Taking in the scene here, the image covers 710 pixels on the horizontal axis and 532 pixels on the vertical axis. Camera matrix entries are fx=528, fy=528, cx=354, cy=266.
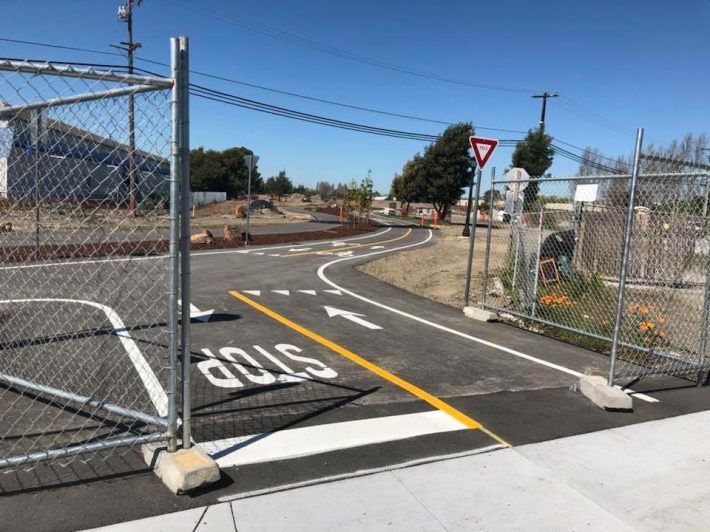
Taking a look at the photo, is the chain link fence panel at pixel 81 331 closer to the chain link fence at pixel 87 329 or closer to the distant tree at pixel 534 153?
the chain link fence at pixel 87 329

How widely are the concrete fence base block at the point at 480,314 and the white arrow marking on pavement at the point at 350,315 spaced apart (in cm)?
193

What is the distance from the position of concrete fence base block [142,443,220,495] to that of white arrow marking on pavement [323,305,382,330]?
4.80 m

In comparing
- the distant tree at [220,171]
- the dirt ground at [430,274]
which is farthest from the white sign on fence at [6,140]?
the distant tree at [220,171]

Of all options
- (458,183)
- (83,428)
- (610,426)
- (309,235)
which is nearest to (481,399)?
(610,426)

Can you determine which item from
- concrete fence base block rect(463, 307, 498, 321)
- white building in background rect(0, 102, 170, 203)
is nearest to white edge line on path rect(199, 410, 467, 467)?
white building in background rect(0, 102, 170, 203)

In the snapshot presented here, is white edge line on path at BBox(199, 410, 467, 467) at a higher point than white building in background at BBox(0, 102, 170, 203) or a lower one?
lower

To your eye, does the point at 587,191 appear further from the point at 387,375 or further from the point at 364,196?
the point at 364,196

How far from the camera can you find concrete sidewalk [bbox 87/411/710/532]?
3.04m

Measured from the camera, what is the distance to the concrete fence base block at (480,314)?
8.88 m

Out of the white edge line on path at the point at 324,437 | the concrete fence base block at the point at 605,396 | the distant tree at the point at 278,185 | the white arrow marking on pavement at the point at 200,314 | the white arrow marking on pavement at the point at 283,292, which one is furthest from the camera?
the distant tree at the point at 278,185

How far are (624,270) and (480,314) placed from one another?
4028 mm

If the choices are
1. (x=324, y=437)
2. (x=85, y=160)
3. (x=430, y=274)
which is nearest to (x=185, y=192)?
(x=85, y=160)

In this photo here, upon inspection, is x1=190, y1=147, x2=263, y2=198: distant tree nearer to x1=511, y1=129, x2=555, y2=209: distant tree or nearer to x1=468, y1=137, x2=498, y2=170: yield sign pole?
x1=511, y1=129, x2=555, y2=209: distant tree

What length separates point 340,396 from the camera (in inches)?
200
